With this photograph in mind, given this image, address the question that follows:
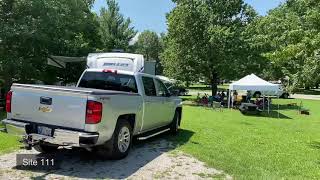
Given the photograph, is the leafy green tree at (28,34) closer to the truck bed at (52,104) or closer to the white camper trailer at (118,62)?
the white camper trailer at (118,62)

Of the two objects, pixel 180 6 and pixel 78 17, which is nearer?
pixel 78 17

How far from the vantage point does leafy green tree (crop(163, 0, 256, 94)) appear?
104 ft

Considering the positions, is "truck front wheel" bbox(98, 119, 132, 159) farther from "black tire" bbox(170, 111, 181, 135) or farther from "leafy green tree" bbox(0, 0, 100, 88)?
"leafy green tree" bbox(0, 0, 100, 88)

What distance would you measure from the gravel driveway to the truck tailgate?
0.86m

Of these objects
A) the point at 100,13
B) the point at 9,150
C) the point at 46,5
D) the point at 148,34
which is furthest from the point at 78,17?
the point at 148,34

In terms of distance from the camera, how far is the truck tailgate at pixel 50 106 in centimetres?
730

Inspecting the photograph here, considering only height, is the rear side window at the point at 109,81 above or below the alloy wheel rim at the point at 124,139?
above

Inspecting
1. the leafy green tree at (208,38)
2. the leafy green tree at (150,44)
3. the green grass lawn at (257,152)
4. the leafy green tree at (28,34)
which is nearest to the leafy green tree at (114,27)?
the leafy green tree at (208,38)

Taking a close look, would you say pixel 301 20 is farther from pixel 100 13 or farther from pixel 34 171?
pixel 100 13

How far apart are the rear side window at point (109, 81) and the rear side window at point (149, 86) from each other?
14.6 inches

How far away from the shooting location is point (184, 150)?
983 cm

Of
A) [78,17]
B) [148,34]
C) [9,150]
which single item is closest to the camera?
[9,150]

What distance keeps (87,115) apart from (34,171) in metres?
1.34

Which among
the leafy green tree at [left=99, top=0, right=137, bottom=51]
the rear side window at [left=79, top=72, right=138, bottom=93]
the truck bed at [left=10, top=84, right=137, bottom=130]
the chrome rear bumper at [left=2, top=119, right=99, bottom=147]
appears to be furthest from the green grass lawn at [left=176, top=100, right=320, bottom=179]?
the leafy green tree at [left=99, top=0, right=137, bottom=51]
